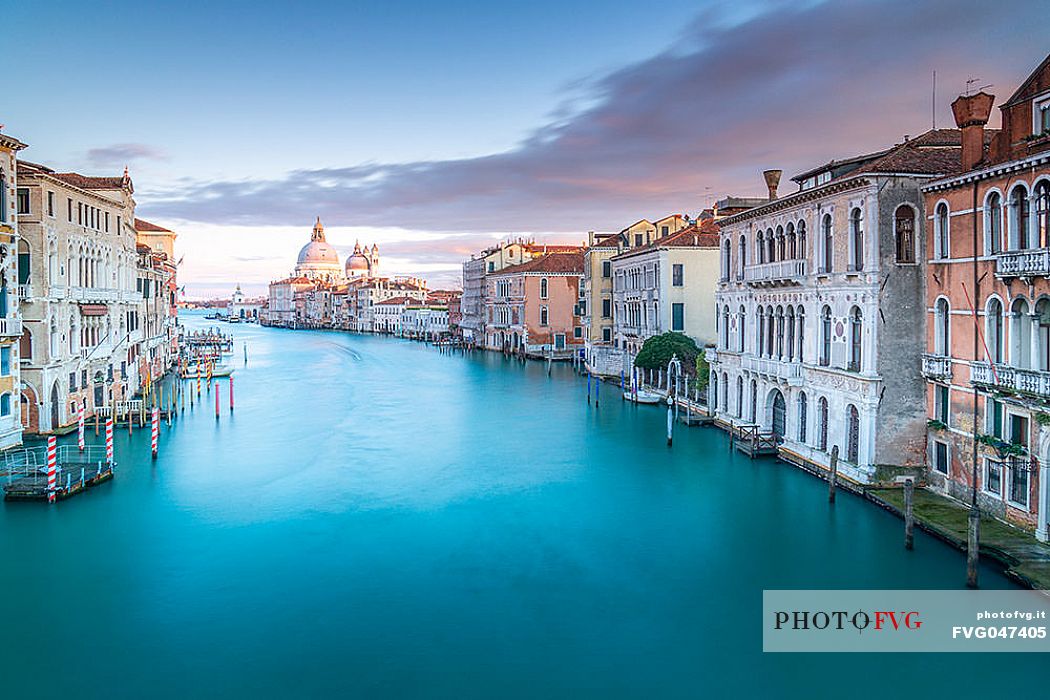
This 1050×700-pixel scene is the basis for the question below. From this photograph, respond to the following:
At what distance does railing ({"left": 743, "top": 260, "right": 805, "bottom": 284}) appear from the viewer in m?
17.8

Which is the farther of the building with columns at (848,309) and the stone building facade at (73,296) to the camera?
the stone building facade at (73,296)

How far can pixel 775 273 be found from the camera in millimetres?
18859

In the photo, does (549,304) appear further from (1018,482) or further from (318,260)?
(318,260)

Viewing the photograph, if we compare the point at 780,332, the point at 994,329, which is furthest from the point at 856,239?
the point at 780,332

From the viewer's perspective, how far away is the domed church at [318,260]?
143375mm

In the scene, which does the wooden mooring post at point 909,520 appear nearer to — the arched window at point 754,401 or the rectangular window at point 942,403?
the rectangular window at point 942,403

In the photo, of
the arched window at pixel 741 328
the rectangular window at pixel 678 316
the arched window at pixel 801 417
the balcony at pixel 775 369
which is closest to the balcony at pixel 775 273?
the arched window at pixel 741 328

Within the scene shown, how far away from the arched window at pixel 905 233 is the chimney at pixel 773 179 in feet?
25.4

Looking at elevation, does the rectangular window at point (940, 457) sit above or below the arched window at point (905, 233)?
below

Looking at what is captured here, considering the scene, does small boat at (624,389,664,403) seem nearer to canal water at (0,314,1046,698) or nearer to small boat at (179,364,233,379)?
canal water at (0,314,1046,698)

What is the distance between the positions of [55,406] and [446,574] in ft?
45.9

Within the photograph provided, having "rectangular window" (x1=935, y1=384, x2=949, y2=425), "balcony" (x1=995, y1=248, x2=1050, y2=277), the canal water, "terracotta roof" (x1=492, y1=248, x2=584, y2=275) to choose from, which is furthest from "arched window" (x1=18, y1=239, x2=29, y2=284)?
"terracotta roof" (x1=492, y1=248, x2=584, y2=275)

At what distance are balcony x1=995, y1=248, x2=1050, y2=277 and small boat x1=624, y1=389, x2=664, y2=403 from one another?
1722 cm

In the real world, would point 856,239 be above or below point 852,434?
above
